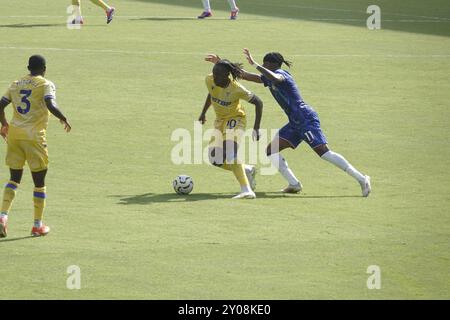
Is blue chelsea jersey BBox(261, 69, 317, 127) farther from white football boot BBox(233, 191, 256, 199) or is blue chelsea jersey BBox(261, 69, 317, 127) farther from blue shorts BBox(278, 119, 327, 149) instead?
white football boot BBox(233, 191, 256, 199)

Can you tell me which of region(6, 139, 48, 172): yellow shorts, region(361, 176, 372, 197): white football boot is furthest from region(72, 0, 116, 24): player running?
region(6, 139, 48, 172): yellow shorts

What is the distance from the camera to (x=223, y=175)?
1869 centimetres

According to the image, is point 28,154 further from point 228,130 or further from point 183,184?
point 228,130

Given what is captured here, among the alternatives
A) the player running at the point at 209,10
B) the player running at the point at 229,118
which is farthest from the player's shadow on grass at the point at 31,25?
the player running at the point at 229,118

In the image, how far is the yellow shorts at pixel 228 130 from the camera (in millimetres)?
17078

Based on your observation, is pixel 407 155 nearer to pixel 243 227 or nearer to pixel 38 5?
pixel 243 227

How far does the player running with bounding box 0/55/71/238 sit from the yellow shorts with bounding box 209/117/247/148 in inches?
136

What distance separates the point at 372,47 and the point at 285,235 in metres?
18.1

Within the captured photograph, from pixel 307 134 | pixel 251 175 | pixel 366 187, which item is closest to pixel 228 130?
pixel 251 175

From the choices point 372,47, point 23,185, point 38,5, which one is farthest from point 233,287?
point 38,5

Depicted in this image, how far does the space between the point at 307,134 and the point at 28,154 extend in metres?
4.67

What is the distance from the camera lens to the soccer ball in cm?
1689

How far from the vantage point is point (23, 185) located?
688 inches

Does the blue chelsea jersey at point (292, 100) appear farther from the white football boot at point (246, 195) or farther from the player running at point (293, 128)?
the white football boot at point (246, 195)
